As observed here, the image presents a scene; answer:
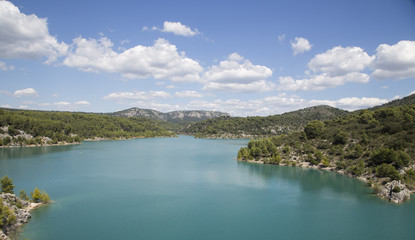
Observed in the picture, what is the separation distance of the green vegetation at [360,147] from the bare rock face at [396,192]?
382 centimetres

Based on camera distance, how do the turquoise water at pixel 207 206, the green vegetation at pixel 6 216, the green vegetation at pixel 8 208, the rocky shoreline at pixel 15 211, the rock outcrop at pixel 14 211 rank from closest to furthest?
the green vegetation at pixel 6 216
the green vegetation at pixel 8 208
the rocky shoreline at pixel 15 211
the rock outcrop at pixel 14 211
the turquoise water at pixel 207 206

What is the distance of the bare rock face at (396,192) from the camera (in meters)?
33.0

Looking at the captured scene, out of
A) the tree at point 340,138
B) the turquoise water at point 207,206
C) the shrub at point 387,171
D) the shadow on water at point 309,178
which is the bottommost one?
the turquoise water at point 207,206

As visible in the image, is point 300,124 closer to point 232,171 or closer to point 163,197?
point 232,171

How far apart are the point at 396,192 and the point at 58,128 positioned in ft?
385

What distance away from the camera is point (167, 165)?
6169 cm

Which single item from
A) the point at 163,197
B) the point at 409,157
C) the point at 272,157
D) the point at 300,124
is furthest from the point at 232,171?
the point at 300,124

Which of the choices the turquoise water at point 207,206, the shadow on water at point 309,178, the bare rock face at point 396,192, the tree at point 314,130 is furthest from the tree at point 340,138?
the bare rock face at point 396,192

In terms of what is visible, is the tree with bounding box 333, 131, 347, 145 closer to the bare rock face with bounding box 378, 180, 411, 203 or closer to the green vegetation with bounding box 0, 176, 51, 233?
the bare rock face with bounding box 378, 180, 411, 203

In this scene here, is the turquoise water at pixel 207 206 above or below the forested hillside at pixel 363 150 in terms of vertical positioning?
below

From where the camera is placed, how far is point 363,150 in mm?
49875

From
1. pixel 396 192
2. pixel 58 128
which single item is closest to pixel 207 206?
pixel 396 192

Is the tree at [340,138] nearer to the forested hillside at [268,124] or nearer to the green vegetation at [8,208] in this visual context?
the green vegetation at [8,208]

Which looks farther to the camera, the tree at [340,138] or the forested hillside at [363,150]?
the tree at [340,138]
